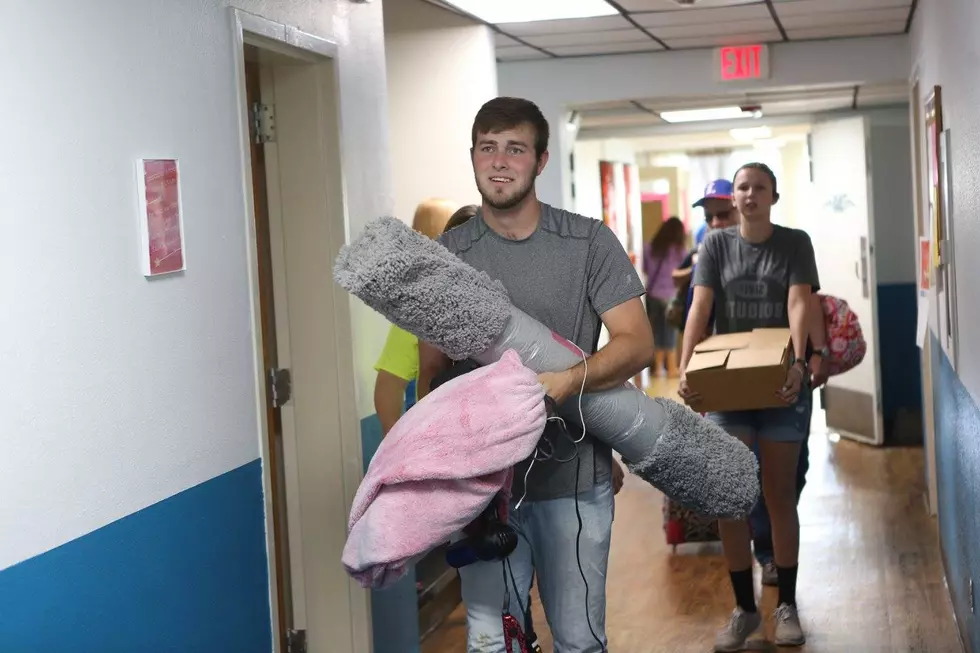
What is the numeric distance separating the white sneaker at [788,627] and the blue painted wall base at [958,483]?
1.71 ft

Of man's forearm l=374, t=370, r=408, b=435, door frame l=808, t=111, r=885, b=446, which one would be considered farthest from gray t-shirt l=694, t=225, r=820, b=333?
door frame l=808, t=111, r=885, b=446

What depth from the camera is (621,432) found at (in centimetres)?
250

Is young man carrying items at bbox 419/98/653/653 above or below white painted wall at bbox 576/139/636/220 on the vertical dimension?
below

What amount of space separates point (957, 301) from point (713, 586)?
6.17 ft

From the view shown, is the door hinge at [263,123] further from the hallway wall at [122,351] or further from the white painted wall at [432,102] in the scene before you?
the white painted wall at [432,102]

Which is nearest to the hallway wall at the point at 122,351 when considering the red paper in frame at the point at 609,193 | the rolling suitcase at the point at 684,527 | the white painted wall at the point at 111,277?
the white painted wall at the point at 111,277

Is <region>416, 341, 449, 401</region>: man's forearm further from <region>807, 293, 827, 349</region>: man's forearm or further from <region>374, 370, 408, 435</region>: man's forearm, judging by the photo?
<region>807, 293, 827, 349</region>: man's forearm

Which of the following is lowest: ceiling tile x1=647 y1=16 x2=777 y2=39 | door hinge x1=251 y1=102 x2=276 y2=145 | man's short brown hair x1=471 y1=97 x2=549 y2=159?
man's short brown hair x1=471 y1=97 x2=549 y2=159

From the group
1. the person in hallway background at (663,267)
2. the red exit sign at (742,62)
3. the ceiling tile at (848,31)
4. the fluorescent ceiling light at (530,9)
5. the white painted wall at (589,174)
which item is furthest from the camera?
the person in hallway background at (663,267)

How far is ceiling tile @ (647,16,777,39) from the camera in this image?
592cm

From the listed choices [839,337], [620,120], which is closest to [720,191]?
[839,337]

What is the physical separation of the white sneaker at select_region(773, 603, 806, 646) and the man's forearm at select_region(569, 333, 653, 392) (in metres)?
2.06

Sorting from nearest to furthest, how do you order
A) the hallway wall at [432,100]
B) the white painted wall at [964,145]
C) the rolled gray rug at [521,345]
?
1. the rolled gray rug at [521,345]
2. the white painted wall at [964,145]
3. the hallway wall at [432,100]

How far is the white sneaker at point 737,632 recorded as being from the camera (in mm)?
4215
